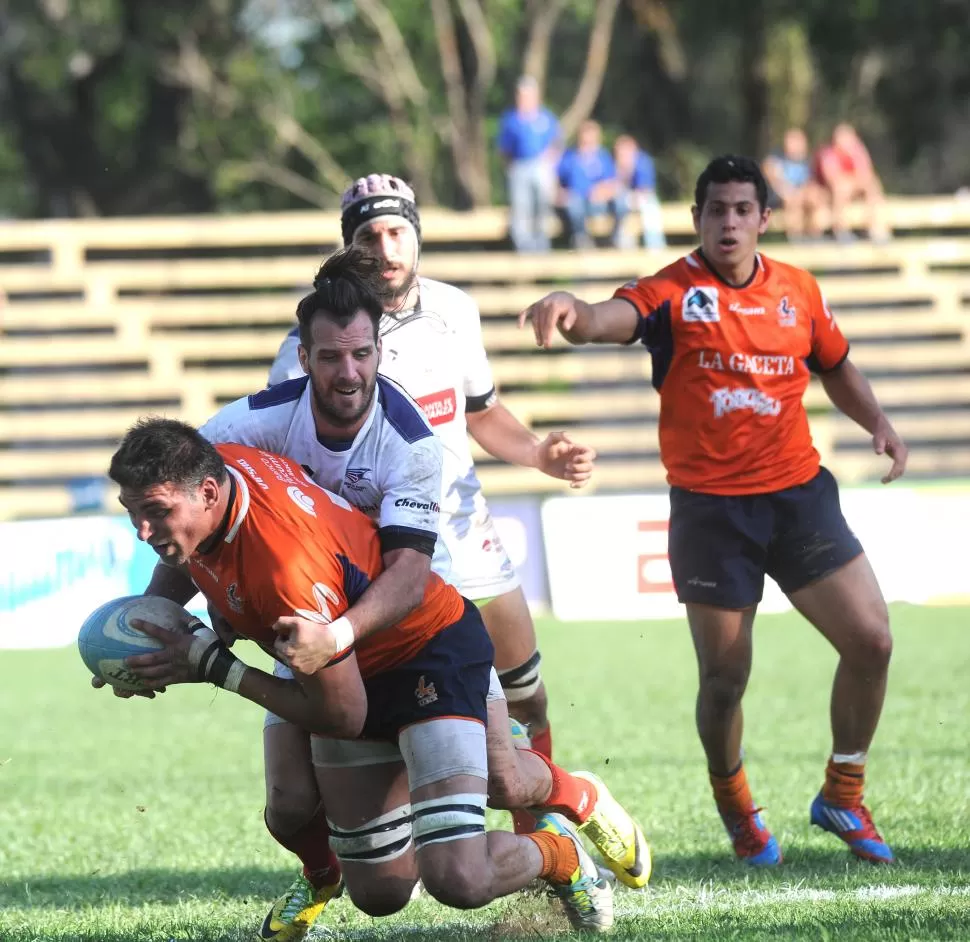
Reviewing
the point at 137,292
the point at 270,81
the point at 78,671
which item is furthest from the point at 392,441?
the point at 270,81

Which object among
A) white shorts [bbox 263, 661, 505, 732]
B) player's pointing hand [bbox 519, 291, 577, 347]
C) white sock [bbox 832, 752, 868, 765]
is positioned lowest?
white sock [bbox 832, 752, 868, 765]

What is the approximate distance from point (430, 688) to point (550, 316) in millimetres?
1437

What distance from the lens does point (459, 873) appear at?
4.23 m

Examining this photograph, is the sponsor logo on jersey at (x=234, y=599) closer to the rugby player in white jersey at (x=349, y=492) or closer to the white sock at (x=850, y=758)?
the rugby player in white jersey at (x=349, y=492)

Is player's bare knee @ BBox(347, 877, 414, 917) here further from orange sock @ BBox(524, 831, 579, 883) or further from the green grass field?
orange sock @ BBox(524, 831, 579, 883)

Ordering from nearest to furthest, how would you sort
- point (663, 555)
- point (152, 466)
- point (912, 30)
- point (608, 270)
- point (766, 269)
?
point (152, 466) < point (766, 269) < point (663, 555) < point (608, 270) < point (912, 30)

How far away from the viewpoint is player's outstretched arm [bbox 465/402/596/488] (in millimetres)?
5094

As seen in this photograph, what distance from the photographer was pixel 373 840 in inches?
180

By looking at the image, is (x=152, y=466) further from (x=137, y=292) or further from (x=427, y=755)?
(x=137, y=292)

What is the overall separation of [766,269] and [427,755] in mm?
2416

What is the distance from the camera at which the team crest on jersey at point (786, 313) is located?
5.74 meters

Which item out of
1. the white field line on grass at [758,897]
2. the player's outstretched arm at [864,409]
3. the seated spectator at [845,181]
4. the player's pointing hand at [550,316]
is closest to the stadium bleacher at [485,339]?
the seated spectator at [845,181]

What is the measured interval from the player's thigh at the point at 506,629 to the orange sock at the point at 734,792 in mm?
872

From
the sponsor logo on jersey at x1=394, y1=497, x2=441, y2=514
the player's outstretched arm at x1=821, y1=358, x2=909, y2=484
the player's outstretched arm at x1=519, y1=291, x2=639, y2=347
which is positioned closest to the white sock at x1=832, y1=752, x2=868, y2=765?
the player's outstretched arm at x1=821, y1=358, x2=909, y2=484
